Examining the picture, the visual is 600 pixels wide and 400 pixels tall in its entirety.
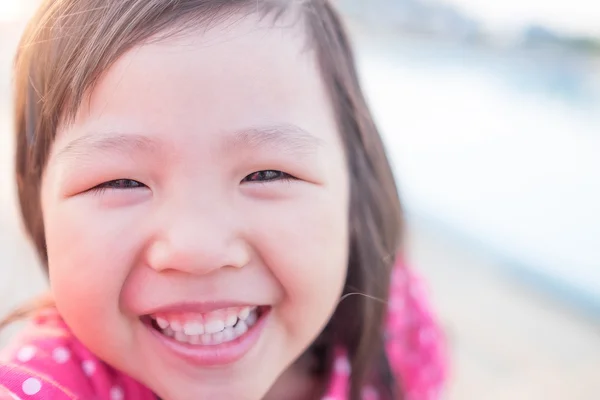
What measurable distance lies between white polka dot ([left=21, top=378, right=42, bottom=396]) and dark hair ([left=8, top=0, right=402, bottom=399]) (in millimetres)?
197

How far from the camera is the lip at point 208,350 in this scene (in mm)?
596

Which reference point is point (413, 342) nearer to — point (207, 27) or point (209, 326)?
point (209, 326)

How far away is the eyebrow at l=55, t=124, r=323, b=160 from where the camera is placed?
534 mm

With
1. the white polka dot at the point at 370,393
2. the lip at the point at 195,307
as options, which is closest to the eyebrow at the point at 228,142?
the lip at the point at 195,307

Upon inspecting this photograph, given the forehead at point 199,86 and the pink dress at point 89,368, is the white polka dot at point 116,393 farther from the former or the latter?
the forehead at point 199,86

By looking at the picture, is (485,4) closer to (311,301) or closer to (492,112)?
(492,112)

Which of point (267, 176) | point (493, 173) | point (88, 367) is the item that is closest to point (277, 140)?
point (267, 176)

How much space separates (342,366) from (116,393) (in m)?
0.29

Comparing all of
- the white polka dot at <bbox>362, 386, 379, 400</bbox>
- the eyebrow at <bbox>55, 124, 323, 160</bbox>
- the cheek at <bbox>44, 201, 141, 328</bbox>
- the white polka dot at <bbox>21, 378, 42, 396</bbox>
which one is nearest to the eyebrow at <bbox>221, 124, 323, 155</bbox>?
the eyebrow at <bbox>55, 124, 323, 160</bbox>

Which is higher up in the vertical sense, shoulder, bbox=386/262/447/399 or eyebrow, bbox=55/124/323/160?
eyebrow, bbox=55/124/323/160

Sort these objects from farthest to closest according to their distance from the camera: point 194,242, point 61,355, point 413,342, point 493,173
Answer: point 493,173
point 413,342
point 61,355
point 194,242

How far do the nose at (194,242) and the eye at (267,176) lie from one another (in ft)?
0.14

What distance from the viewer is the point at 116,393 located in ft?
2.21

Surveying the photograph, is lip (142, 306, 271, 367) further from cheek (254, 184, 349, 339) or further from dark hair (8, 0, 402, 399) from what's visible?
dark hair (8, 0, 402, 399)
